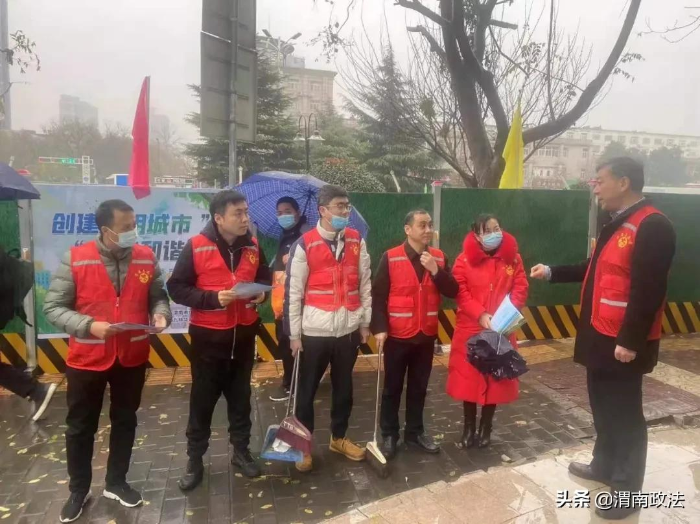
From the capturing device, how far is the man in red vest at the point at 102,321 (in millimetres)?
3023

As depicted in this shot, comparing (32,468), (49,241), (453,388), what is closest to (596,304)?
(453,388)

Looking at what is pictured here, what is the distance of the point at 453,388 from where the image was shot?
4.15m

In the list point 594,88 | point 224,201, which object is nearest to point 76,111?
point 594,88

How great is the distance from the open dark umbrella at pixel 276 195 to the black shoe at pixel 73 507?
2899 millimetres

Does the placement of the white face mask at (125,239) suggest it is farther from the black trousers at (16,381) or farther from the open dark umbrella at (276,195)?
the black trousers at (16,381)

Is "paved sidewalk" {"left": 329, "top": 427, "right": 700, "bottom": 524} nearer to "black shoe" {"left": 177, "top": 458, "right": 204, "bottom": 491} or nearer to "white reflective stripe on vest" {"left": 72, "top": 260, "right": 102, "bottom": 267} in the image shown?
"black shoe" {"left": 177, "top": 458, "right": 204, "bottom": 491}

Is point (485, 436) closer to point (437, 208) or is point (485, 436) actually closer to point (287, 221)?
point (287, 221)

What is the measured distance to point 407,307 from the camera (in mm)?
3844

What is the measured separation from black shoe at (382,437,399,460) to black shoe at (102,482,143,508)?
1724 mm

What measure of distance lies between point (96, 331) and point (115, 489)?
115 cm

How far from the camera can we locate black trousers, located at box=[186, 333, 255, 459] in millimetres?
3514

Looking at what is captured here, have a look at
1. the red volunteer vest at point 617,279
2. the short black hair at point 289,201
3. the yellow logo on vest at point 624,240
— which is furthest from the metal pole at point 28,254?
the yellow logo on vest at point 624,240

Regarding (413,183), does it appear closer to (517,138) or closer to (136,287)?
(517,138)

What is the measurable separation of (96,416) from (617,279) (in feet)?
10.7
